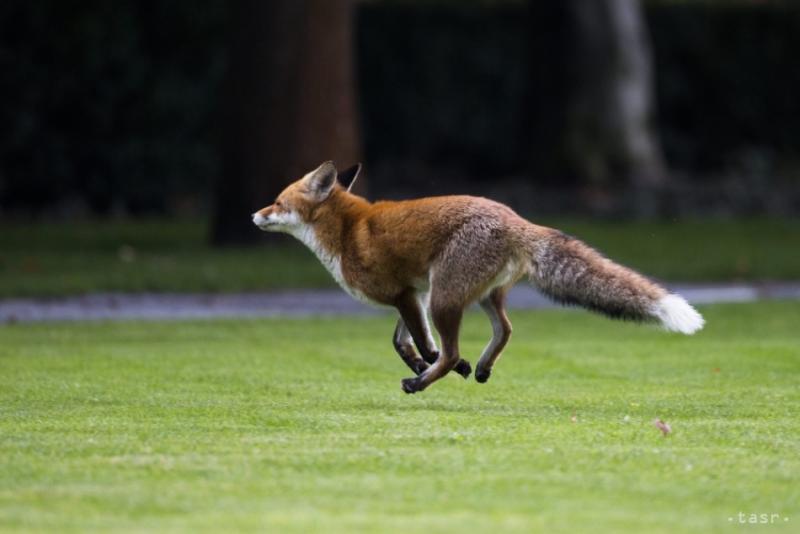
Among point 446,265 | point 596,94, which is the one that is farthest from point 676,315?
point 596,94

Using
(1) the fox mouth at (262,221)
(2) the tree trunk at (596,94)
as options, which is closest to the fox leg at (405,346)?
(1) the fox mouth at (262,221)

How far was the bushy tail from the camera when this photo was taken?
8.23m

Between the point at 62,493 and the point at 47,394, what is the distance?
Answer: 3.08 m

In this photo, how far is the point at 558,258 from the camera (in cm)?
877

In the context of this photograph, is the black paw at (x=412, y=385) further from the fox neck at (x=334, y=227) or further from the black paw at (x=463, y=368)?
the fox neck at (x=334, y=227)

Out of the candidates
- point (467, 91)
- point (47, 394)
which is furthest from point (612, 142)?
point (47, 394)

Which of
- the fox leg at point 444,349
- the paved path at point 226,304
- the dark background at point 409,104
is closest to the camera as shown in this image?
the fox leg at point 444,349

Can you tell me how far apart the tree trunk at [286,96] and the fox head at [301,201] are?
29.8 ft

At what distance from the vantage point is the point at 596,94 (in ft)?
80.1

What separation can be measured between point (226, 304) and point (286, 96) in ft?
13.3

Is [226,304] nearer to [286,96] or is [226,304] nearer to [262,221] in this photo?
[286,96]

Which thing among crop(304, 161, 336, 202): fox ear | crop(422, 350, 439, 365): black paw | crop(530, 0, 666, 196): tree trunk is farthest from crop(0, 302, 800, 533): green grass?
crop(530, 0, 666, 196): tree trunk

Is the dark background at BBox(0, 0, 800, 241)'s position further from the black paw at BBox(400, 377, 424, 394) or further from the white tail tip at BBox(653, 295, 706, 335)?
the white tail tip at BBox(653, 295, 706, 335)

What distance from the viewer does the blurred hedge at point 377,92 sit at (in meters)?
22.3
